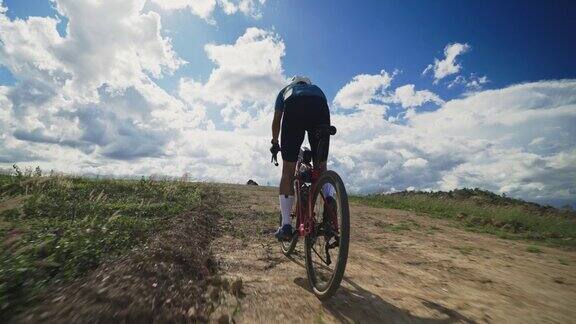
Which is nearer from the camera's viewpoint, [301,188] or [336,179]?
[336,179]

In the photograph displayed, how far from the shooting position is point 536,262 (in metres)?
6.73

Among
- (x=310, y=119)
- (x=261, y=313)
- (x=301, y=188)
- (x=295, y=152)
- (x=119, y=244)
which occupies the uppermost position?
(x=310, y=119)

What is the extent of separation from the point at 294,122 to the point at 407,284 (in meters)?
2.54

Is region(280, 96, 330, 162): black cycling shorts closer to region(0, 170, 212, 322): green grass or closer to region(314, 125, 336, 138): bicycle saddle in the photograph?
region(314, 125, 336, 138): bicycle saddle

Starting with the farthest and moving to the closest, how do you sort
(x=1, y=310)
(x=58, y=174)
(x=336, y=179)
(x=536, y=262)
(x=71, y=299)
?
(x=58, y=174) → (x=536, y=262) → (x=336, y=179) → (x=71, y=299) → (x=1, y=310)

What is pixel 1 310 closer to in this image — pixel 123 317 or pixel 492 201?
pixel 123 317

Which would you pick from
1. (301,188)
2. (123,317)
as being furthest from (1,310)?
(301,188)

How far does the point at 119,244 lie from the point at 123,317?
244 cm

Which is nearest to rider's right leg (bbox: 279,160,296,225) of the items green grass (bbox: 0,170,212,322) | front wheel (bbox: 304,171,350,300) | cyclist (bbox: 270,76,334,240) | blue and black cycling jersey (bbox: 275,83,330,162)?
cyclist (bbox: 270,76,334,240)

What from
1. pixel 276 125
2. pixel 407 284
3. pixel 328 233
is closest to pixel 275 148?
pixel 276 125

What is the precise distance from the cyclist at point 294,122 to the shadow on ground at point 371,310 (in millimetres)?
1369

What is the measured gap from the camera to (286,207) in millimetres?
5137

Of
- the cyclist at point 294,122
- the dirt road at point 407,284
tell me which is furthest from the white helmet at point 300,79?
the dirt road at point 407,284

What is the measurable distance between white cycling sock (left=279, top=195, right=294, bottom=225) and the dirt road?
2.07 ft
